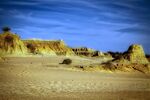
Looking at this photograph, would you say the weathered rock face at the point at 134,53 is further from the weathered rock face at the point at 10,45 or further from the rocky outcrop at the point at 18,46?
the weathered rock face at the point at 10,45

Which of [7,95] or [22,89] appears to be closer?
[7,95]

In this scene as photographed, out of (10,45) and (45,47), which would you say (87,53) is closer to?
(45,47)

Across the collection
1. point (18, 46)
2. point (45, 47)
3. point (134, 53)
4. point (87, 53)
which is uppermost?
point (45, 47)

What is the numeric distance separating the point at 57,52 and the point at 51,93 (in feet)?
194

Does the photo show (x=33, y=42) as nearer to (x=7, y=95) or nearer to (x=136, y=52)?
(x=136, y=52)

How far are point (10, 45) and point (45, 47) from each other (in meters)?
19.2

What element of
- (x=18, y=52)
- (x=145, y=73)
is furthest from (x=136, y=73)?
(x=18, y=52)

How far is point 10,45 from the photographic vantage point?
50.2 metres

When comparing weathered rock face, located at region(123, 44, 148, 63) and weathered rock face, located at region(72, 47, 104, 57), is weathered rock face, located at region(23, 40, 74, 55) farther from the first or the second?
weathered rock face, located at region(123, 44, 148, 63)

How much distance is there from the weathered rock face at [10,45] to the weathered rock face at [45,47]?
8.85 meters

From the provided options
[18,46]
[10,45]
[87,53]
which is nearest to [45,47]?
[18,46]

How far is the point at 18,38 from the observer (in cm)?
5428

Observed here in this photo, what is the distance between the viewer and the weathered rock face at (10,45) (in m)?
48.7

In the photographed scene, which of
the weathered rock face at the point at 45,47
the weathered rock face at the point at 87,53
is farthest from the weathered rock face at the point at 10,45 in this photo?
the weathered rock face at the point at 87,53
